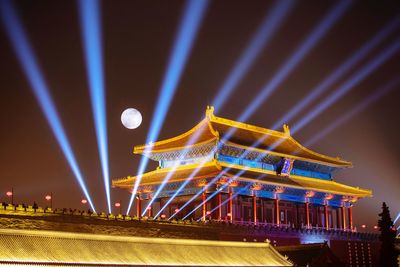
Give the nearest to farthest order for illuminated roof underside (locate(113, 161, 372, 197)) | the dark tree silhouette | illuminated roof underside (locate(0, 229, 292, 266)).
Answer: illuminated roof underside (locate(0, 229, 292, 266)), the dark tree silhouette, illuminated roof underside (locate(113, 161, 372, 197))

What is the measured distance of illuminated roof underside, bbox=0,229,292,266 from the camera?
75.5ft

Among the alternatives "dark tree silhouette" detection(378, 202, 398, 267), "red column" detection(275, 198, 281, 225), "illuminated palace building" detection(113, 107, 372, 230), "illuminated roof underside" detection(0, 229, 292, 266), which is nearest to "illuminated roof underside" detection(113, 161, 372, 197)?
"illuminated palace building" detection(113, 107, 372, 230)

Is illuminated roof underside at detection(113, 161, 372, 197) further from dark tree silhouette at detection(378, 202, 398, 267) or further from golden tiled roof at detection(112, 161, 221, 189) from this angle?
dark tree silhouette at detection(378, 202, 398, 267)

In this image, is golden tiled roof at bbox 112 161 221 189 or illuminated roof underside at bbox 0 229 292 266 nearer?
illuminated roof underside at bbox 0 229 292 266

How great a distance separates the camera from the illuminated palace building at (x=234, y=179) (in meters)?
48.1

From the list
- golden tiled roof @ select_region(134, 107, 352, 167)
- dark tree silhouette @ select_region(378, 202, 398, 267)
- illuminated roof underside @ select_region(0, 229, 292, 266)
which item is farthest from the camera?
golden tiled roof @ select_region(134, 107, 352, 167)

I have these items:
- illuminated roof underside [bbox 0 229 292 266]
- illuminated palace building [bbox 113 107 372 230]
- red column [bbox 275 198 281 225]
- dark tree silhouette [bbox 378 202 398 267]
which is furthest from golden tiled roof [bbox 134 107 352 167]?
illuminated roof underside [bbox 0 229 292 266]

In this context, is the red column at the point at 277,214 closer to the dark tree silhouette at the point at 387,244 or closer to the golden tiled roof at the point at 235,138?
the golden tiled roof at the point at 235,138

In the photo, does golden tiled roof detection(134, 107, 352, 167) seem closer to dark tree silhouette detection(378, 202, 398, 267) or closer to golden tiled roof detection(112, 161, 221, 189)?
golden tiled roof detection(112, 161, 221, 189)

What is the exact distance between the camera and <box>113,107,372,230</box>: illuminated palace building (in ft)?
158

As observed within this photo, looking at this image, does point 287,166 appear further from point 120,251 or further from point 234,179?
point 120,251

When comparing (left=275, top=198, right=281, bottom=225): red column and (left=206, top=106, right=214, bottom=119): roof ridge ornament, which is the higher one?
(left=206, top=106, right=214, bottom=119): roof ridge ornament

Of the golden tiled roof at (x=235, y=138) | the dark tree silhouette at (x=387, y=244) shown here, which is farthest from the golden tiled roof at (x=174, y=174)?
the dark tree silhouette at (x=387, y=244)

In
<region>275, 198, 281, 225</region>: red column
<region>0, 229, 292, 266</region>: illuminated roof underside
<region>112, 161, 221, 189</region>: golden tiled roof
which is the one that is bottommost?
<region>0, 229, 292, 266</region>: illuminated roof underside
